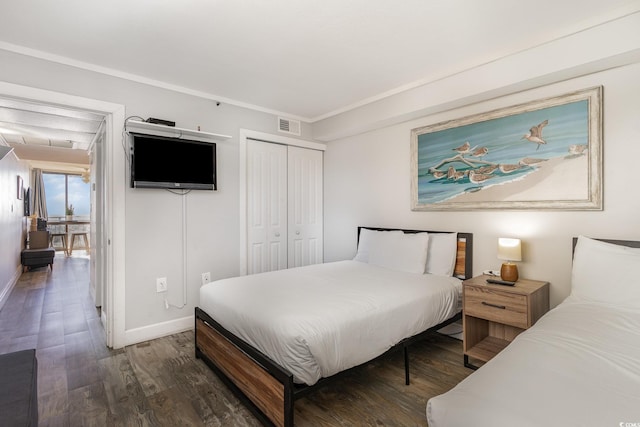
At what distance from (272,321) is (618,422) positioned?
150cm

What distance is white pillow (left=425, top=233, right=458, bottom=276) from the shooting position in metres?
3.03

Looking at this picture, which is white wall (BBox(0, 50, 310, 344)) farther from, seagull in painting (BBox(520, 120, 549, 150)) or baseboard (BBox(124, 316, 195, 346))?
seagull in painting (BBox(520, 120, 549, 150))

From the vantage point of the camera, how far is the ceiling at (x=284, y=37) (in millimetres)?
2018

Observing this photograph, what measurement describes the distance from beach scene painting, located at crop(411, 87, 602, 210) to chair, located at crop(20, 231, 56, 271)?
7544 millimetres

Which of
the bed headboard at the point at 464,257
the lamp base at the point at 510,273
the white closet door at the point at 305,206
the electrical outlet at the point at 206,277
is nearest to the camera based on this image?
the lamp base at the point at 510,273

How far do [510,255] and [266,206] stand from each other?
2814mm

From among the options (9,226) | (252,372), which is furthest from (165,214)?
(9,226)

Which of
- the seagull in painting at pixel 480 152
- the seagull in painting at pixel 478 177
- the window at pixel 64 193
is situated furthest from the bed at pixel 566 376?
the window at pixel 64 193

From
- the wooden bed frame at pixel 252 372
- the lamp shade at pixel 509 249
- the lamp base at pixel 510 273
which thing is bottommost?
the wooden bed frame at pixel 252 372

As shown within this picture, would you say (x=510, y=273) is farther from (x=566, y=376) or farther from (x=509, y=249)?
(x=566, y=376)

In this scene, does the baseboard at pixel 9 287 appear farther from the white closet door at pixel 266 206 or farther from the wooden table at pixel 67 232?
the white closet door at pixel 266 206

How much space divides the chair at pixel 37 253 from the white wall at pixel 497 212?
6.15m

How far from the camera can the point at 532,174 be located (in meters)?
2.66

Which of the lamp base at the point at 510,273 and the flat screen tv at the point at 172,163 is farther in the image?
the flat screen tv at the point at 172,163
